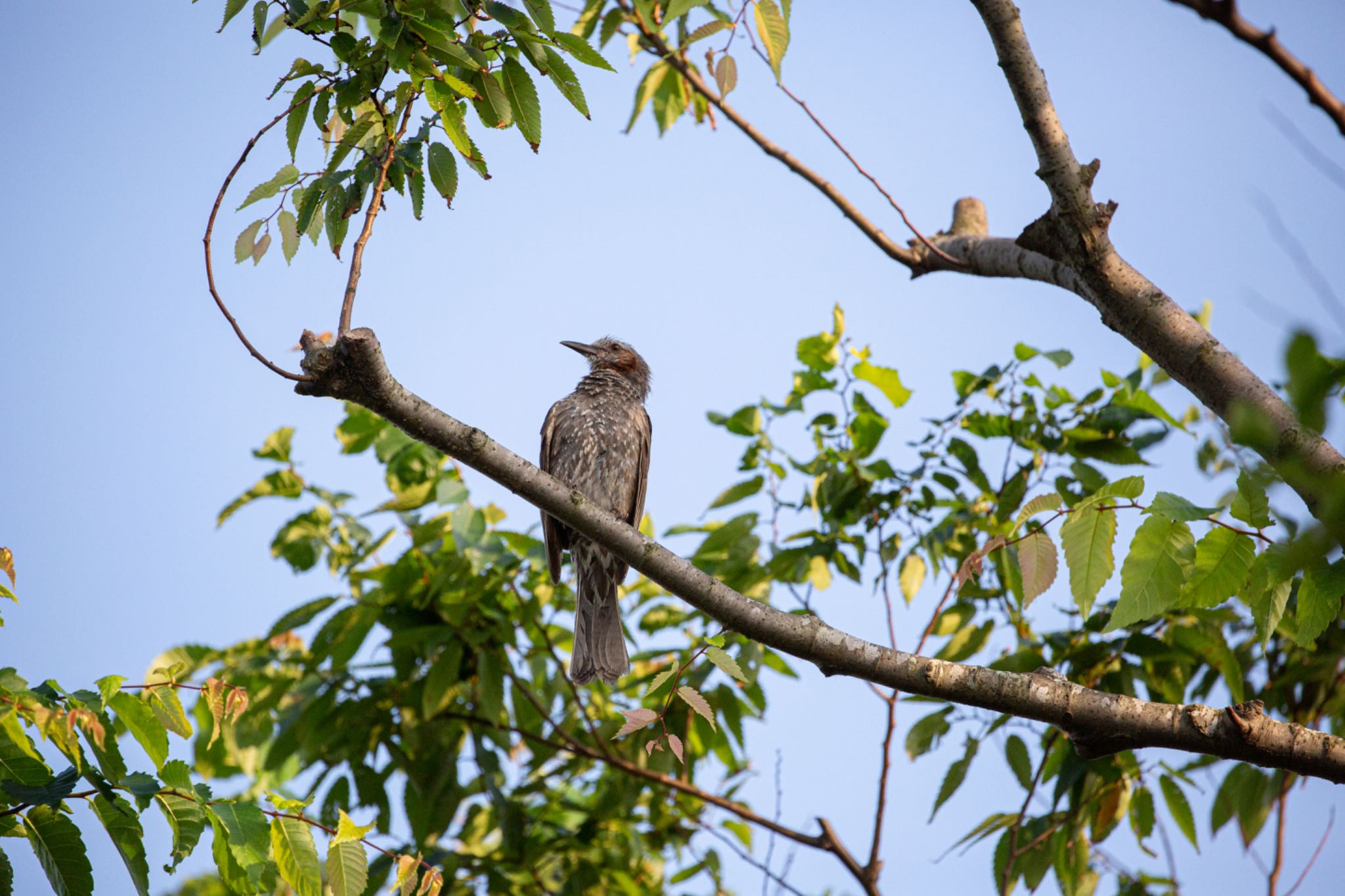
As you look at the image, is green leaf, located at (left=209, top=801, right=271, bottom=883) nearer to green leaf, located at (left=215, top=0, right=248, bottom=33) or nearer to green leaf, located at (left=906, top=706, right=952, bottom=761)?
green leaf, located at (left=215, top=0, right=248, bottom=33)

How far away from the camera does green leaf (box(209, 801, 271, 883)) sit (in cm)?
228

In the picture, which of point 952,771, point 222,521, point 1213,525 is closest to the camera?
point 1213,525

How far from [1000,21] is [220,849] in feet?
9.71

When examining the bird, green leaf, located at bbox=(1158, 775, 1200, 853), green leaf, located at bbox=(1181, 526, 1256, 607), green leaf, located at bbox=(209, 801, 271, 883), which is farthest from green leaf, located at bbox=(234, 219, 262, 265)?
green leaf, located at bbox=(1158, 775, 1200, 853)

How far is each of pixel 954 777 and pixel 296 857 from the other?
2467mm

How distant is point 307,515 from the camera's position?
4.72 metres

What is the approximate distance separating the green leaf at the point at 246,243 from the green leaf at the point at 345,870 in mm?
1685

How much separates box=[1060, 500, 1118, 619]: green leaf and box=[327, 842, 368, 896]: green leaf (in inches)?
72.0

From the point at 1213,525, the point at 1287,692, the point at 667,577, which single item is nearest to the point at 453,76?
the point at 667,577

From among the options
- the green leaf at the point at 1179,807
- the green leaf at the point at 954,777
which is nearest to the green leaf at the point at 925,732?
the green leaf at the point at 954,777

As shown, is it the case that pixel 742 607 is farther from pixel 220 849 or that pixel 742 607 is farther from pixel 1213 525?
pixel 220 849

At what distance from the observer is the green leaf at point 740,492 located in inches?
178

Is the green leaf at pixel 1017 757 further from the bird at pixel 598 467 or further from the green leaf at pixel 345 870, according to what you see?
the green leaf at pixel 345 870

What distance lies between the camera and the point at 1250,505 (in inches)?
85.4
